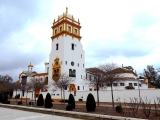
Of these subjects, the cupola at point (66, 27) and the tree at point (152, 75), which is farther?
the tree at point (152, 75)

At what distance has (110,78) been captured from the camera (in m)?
17.4

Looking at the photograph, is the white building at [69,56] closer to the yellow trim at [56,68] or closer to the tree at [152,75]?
the yellow trim at [56,68]

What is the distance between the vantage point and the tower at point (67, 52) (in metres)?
43.0

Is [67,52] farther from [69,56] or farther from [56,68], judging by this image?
[56,68]

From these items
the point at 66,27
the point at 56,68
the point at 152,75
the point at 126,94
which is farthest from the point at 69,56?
the point at 152,75

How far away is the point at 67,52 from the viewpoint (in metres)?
43.6

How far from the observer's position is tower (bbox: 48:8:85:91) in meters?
43.0

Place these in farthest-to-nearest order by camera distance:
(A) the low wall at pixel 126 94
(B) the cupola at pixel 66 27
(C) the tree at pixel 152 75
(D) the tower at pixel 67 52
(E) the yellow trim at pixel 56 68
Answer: (C) the tree at pixel 152 75 → (B) the cupola at pixel 66 27 → (D) the tower at pixel 67 52 → (E) the yellow trim at pixel 56 68 → (A) the low wall at pixel 126 94

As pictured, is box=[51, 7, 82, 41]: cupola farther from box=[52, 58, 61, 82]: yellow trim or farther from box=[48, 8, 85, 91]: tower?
box=[52, 58, 61, 82]: yellow trim

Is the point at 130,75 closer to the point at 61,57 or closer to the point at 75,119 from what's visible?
the point at 61,57

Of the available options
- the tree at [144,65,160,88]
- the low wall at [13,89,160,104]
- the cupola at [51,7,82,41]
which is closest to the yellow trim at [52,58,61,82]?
the cupola at [51,7,82,41]

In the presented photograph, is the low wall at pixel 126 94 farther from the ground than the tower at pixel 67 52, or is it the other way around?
the tower at pixel 67 52

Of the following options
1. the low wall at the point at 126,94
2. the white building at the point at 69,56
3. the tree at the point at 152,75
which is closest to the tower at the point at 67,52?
the white building at the point at 69,56

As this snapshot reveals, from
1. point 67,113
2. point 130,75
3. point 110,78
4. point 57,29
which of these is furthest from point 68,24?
point 67,113
